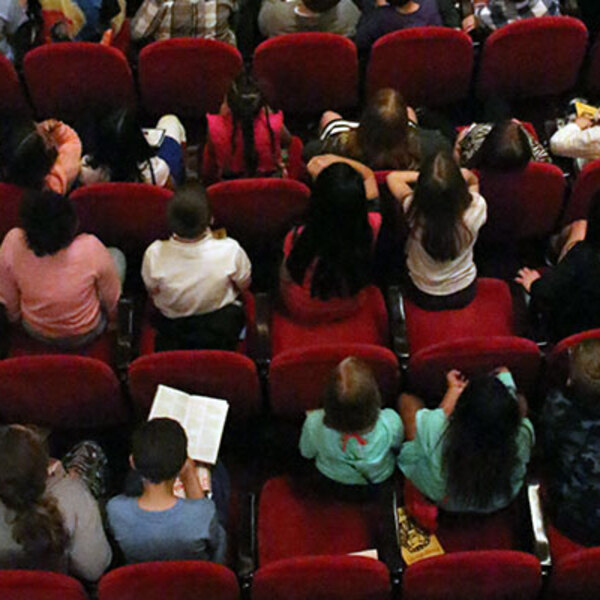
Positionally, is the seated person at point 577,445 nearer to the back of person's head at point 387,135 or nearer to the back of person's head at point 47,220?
the back of person's head at point 387,135

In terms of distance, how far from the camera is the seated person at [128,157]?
3.31m

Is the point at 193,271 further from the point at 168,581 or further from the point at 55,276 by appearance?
the point at 168,581

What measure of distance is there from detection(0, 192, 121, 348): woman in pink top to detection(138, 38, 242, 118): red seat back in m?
1.07

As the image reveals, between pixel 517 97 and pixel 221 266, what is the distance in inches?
71.6

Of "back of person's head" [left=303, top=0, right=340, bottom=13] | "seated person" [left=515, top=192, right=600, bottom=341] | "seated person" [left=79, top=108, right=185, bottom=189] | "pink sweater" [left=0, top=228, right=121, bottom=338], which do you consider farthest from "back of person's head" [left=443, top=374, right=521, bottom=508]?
"back of person's head" [left=303, top=0, right=340, bottom=13]

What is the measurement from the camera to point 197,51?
12.1 feet

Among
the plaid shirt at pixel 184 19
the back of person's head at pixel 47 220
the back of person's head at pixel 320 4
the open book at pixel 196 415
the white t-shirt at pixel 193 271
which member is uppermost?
the back of person's head at pixel 320 4

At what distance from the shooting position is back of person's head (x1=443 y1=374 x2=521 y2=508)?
2.40 metres

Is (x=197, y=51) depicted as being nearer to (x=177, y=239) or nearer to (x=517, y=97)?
(x=177, y=239)

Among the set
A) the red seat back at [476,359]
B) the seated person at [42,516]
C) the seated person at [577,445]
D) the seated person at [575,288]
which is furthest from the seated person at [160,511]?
the seated person at [575,288]

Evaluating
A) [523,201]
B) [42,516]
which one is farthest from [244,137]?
[42,516]

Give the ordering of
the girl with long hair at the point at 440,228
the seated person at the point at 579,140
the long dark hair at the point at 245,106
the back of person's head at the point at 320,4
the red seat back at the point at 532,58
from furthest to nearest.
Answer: the back of person's head at the point at 320,4 → the red seat back at the point at 532,58 → the seated person at the point at 579,140 → the long dark hair at the point at 245,106 → the girl with long hair at the point at 440,228

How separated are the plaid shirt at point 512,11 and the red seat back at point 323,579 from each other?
260 centimetres

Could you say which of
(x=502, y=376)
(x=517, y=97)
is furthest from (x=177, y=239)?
(x=517, y=97)
